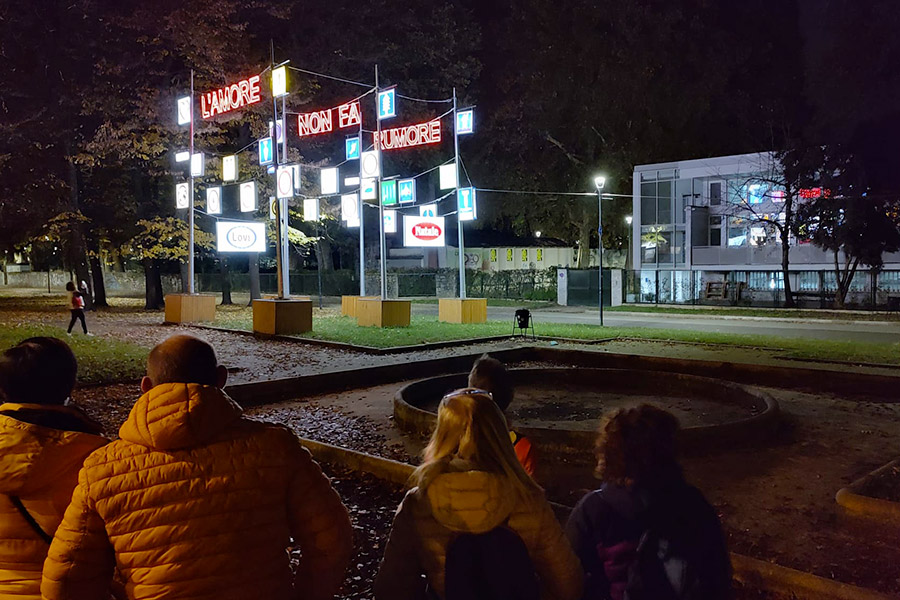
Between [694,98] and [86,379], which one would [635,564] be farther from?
[694,98]

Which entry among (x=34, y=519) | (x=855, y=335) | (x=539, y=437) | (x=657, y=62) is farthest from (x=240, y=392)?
(x=657, y=62)

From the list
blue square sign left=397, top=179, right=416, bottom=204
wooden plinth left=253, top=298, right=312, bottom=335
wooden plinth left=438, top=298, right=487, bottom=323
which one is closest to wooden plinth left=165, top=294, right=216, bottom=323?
wooden plinth left=253, top=298, right=312, bottom=335

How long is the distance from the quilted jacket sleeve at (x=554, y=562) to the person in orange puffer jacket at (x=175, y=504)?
89 cm

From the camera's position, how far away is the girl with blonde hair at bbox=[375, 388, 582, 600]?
7.78ft

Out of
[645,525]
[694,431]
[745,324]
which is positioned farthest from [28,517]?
[745,324]

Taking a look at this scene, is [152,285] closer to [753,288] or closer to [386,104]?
[386,104]

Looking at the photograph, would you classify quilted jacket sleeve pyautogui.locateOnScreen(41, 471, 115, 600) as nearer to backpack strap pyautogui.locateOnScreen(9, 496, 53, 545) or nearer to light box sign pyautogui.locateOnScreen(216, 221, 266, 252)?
backpack strap pyautogui.locateOnScreen(9, 496, 53, 545)

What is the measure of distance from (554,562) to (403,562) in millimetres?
519

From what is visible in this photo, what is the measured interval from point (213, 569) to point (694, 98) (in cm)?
4261

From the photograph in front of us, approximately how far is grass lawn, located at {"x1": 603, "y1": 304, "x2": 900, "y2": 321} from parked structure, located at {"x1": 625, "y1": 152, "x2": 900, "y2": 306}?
285 centimetres

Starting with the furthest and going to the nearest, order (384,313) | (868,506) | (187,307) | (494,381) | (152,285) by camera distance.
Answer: (152,285) → (187,307) → (384,313) → (868,506) → (494,381)

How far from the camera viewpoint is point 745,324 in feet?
81.3

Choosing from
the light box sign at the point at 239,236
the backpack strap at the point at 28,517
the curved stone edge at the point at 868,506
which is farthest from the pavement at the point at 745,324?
the backpack strap at the point at 28,517

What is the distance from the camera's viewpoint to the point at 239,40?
2778cm
